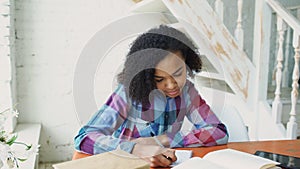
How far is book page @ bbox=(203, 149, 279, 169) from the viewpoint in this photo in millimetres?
829

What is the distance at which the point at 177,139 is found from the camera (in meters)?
1.11

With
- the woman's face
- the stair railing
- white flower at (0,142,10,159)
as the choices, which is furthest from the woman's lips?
the stair railing

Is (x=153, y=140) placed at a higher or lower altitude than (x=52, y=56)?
lower

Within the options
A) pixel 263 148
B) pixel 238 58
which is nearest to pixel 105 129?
pixel 263 148

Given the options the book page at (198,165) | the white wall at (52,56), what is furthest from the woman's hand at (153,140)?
the white wall at (52,56)

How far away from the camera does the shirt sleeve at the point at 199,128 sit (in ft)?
3.62

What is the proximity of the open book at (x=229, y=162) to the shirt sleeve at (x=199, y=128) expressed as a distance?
204mm

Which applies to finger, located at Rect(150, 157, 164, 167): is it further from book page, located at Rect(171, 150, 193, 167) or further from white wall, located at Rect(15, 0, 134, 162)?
white wall, located at Rect(15, 0, 134, 162)

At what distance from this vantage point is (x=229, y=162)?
854 mm

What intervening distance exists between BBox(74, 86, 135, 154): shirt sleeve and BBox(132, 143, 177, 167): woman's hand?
1.0 inches

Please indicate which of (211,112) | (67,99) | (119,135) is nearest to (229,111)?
(211,112)

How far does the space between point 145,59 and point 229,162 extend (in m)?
0.43

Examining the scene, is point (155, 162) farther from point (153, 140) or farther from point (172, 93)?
point (172, 93)

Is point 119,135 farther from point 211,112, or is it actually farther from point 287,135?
point 287,135
